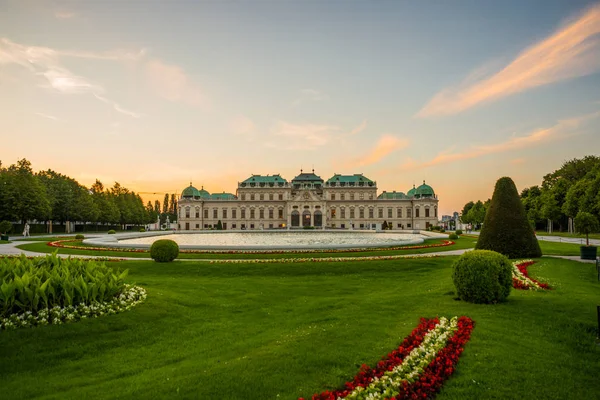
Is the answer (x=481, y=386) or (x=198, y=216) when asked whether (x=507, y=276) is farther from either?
(x=198, y=216)

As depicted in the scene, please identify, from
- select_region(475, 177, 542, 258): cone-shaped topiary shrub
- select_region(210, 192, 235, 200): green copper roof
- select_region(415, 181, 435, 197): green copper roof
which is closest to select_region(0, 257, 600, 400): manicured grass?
select_region(475, 177, 542, 258): cone-shaped topiary shrub

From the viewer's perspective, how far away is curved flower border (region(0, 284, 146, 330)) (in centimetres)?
769

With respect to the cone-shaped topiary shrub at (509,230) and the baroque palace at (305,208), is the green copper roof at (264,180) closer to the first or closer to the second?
the baroque palace at (305,208)

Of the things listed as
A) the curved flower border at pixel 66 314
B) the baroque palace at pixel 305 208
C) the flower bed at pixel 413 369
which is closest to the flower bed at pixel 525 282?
the flower bed at pixel 413 369

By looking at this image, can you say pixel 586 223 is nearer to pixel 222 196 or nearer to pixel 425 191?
pixel 425 191

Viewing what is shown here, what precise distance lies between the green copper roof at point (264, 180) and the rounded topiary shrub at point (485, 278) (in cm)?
8584

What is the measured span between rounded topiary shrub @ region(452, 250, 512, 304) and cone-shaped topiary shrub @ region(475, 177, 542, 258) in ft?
32.9

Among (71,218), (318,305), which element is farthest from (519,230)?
(71,218)

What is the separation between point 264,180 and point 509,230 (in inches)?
3172

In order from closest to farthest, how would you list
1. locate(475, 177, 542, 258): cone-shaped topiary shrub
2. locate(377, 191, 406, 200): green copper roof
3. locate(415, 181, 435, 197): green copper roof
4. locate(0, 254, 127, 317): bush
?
locate(0, 254, 127, 317): bush
locate(475, 177, 542, 258): cone-shaped topiary shrub
locate(415, 181, 435, 197): green copper roof
locate(377, 191, 406, 200): green copper roof

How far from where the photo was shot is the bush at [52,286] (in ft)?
26.0

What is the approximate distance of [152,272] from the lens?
1756 centimetres

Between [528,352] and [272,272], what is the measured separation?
12.3 m

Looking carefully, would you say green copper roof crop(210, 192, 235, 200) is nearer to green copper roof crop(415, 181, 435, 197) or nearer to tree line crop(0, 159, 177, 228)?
tree line crop(0, 159, 177, 228)
